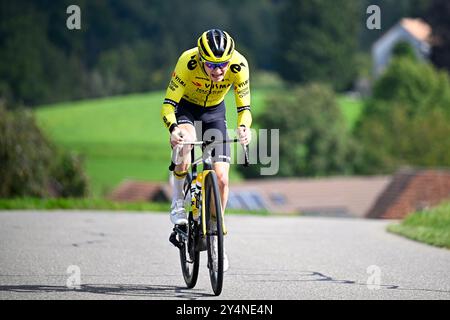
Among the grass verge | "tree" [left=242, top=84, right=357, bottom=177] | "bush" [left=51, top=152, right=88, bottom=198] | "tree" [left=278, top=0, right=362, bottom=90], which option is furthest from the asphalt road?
"tree" [left=278, top=0, right=362, bottom=90]

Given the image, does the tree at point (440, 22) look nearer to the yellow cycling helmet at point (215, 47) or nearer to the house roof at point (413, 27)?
the house roof at point (413, 27)

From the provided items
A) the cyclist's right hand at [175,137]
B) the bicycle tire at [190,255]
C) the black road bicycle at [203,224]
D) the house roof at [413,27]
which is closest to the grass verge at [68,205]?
the black road bicycle at [203,224]

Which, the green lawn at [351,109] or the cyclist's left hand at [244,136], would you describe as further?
the green lawn at [351,109]

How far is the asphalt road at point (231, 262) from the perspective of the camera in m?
9.88

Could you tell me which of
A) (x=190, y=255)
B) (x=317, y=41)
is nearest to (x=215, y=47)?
(x=190, y=255)

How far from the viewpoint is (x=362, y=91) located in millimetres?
130000

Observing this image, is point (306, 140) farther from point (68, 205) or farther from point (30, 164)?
point (68, 205)

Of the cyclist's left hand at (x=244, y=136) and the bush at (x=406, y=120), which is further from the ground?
the bush at (x=406, y=120)

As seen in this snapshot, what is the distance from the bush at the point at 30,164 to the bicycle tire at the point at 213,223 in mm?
19399

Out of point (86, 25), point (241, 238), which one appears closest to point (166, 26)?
point (86, 25)

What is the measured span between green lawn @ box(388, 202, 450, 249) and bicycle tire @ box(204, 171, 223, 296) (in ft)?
16.1

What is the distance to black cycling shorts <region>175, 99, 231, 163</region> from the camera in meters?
10.5

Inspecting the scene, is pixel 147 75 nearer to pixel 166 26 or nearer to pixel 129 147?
pixel 166 26
